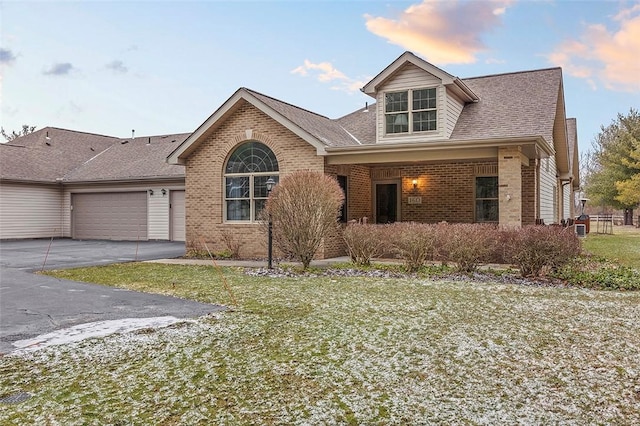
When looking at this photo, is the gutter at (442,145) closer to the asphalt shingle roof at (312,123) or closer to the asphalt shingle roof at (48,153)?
the asphalt shingle roof at (312,123)

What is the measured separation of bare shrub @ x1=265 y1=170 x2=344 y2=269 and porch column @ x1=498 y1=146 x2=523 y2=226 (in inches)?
160

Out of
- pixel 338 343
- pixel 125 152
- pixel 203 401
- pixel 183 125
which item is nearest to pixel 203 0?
pixel 338 343

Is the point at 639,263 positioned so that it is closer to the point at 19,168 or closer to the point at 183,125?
the point at 19,168

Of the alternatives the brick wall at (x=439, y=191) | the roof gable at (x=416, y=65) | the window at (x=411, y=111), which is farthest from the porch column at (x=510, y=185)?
the brick wall at (x=439, y=191)

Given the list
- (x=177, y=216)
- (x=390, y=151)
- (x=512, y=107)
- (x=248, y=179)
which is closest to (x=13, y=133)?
(x=177, y=216)

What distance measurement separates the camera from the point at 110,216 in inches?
910

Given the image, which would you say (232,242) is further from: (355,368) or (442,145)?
(355,368)

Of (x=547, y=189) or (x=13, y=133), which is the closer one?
(x=547, y=189)

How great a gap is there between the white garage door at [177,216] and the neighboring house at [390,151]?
20.0ft

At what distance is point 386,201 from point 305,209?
245 inches

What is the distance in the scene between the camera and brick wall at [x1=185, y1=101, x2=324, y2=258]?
558 inches

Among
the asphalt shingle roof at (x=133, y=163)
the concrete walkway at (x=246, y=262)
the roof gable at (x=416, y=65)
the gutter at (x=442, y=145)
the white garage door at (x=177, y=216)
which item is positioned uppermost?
the roof gable at (x=416, y=65)

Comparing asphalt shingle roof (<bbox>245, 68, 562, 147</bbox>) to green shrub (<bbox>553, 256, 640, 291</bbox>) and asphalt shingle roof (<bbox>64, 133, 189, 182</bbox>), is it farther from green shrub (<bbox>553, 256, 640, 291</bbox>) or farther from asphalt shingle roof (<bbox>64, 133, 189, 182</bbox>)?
asphalt shingle roof (<bbox>64, 133, 189, 182</bbox>)

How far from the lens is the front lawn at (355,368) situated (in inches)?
140
